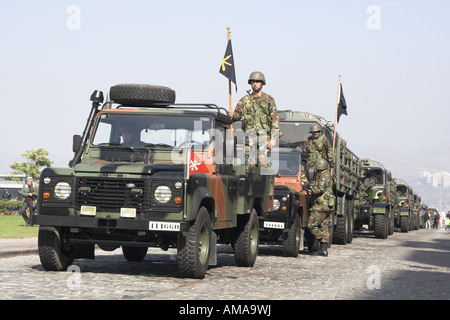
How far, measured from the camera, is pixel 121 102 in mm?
11523

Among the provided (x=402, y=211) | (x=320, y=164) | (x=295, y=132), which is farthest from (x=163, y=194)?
(x=402, y=211)

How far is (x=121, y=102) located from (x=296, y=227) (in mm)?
5127

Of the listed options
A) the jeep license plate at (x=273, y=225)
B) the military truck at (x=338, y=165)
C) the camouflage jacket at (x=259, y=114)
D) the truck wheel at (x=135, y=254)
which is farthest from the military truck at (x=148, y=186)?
the military truck at (x=338, y=165)

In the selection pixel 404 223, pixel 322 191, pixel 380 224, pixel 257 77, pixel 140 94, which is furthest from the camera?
pixel 404 223

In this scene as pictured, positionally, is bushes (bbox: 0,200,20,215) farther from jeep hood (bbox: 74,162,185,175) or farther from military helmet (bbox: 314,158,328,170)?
jeep hood (bbox: 74,162,185,175)

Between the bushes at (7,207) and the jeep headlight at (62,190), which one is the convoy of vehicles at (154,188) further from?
the bushes at (7,207)

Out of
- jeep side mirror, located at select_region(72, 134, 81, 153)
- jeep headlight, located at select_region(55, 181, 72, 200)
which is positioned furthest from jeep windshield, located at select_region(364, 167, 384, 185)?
jeep headlight, located at select_region(55, 181, 72, 200)

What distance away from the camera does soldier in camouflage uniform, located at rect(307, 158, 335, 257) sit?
15.9 meters

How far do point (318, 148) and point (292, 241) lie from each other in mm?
2669

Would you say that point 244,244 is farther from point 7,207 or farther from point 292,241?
point 7,207

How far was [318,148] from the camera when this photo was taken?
1659cm

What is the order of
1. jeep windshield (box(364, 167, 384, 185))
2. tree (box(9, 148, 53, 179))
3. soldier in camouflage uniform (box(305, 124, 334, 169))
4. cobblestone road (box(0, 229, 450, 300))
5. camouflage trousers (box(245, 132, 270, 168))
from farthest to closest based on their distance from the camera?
tree (box(9, 148, 53, 179)) < jeep windshield (box(364, 167, 384, 185)) < soldier in camouflage uniform (box(305, 124, 334, 169)) < camouflage trousers (box(245, 132, 270, 168)) < cobblestone road (box(0, 229, 450, 300))

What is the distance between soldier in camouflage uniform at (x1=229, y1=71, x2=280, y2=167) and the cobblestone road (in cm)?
192
